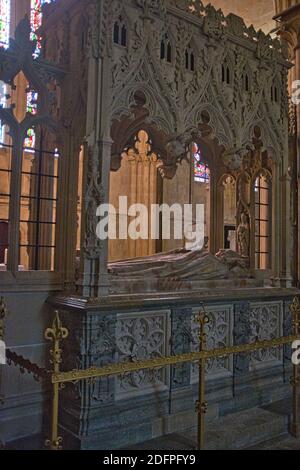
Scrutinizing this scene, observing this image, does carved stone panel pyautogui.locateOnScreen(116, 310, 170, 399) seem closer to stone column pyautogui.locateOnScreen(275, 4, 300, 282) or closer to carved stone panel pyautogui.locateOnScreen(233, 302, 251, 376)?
carved stone panel pyautogui.locateOnScreen(233, 302, 251, 376)

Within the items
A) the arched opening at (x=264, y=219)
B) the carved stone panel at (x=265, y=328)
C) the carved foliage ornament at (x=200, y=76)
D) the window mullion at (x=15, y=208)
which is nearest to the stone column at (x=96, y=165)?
the carved foliage ornament at (x=200, y=76)

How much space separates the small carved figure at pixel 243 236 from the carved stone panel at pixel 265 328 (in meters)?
0.99

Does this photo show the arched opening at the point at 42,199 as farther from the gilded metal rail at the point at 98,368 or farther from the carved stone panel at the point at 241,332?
the carved stone panel at the point at 241,332

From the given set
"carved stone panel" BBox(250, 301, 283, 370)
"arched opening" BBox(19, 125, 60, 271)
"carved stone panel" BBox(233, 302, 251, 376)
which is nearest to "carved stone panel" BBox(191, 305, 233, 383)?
"carved stone panel" BBox(233, 302, 251, 376)

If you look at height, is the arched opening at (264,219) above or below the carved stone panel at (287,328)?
above

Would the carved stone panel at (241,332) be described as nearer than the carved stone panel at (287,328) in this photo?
Yes

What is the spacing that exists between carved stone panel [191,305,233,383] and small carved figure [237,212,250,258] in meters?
1.46

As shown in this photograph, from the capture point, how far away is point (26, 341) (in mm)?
3340

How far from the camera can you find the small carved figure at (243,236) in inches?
A: 212

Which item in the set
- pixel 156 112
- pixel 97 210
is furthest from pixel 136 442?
pixel 156 112

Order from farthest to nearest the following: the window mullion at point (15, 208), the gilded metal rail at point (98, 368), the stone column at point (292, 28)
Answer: the stone column at point (292, 28), the window mullion at point (15, 208), the gilded metal rail at point (98, 368)

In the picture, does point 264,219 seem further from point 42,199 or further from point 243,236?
point 42,199

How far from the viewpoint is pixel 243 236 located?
5.42 m

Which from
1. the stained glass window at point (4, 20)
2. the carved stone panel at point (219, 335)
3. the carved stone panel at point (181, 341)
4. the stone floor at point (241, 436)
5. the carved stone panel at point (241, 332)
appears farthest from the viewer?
the stained glass window at point (4, 20)
